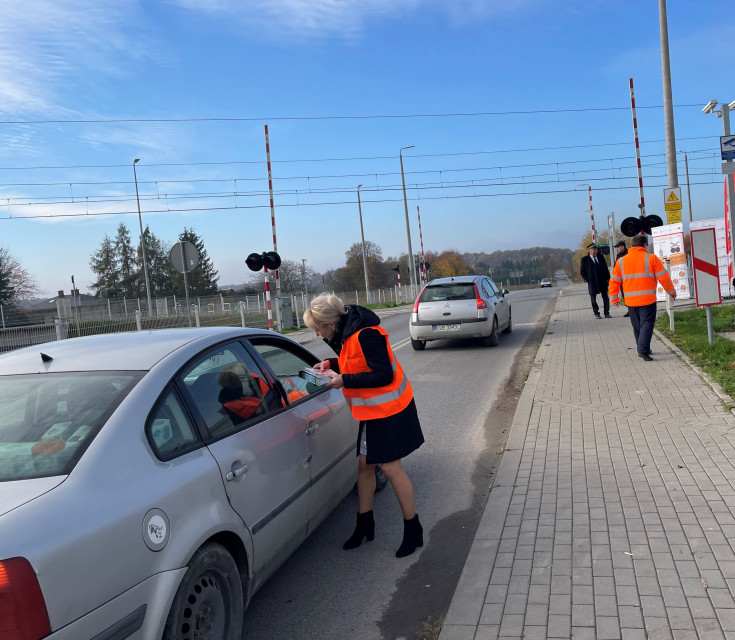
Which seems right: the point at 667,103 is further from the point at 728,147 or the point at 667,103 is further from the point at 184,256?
the point at 184,256

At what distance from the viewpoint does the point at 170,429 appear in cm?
284

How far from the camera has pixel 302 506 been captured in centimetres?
369

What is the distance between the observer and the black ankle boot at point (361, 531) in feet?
14.0

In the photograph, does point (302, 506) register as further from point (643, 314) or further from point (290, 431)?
point (643, 314)

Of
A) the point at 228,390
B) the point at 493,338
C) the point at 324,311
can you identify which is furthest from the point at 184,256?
the point at 228,390

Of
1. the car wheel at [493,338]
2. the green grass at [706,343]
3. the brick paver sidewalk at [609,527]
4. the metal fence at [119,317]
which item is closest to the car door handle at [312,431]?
the brick paver sidewalk at [609,527]

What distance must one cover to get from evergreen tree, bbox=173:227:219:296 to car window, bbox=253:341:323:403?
227 ft

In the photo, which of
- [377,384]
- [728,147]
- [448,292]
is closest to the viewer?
[377,384]

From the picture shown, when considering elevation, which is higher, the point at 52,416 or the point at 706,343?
the point at 52,416

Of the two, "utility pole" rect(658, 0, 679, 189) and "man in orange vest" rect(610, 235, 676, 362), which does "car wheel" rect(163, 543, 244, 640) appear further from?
"utility pole" rect(658, 0, 679, 189)

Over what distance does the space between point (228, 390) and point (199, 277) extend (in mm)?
77814

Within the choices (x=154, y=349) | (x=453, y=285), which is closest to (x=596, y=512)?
(x=154, y=349)

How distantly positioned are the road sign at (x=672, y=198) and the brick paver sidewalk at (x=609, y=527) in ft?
24.3

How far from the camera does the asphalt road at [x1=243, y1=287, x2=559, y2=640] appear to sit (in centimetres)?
341
